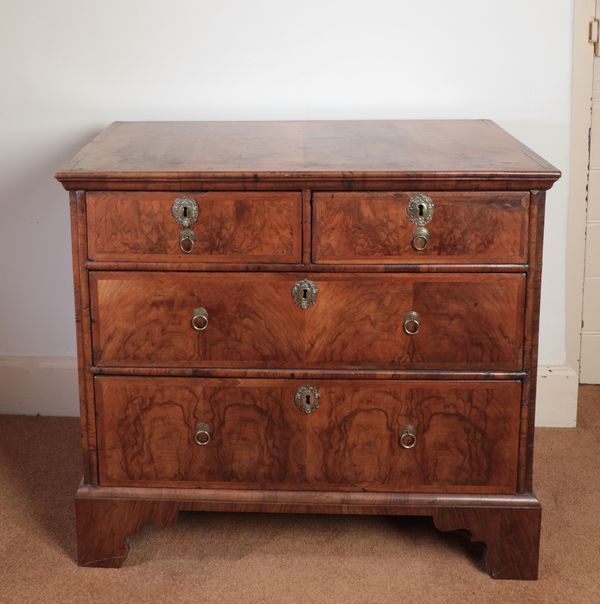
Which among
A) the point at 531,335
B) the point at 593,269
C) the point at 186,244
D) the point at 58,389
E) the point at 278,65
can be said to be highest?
the point at 278,65

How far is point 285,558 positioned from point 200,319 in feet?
2.09

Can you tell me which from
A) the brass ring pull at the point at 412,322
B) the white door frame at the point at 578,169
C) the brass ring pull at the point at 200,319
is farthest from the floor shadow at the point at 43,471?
the white door frame at the point at 578,169

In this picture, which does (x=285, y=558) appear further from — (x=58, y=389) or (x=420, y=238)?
(x=58, y=389)

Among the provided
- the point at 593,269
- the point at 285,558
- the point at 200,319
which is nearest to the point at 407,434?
the point at 285,558

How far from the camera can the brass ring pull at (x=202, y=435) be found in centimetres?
239

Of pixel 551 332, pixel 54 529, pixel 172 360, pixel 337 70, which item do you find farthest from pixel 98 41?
pixel 551 332

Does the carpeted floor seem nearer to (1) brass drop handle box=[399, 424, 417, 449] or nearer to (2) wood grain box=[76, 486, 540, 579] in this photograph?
(2) wood grain box=[76, 486, 540, 579]

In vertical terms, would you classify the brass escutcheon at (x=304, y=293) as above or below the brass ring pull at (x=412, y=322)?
above

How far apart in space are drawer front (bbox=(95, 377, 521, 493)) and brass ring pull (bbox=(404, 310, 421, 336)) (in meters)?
0.13

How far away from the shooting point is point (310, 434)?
7.85ft

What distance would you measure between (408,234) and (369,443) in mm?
502

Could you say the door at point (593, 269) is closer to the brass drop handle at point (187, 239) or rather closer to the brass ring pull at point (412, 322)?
the brass ring pull at point (412, 322)

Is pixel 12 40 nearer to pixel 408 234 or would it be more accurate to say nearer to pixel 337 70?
pixel 337 70

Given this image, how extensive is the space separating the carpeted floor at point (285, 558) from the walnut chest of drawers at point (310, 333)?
94 millimetres
